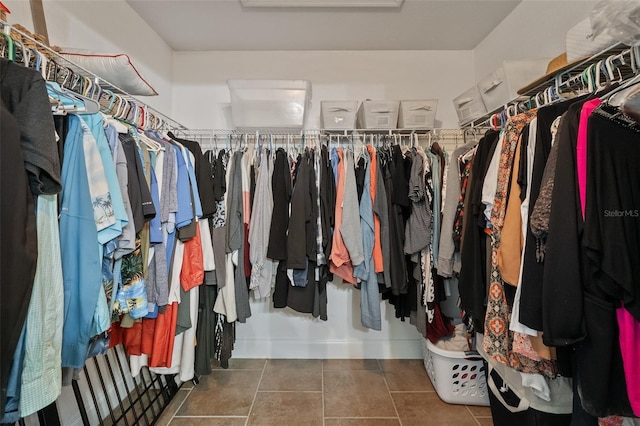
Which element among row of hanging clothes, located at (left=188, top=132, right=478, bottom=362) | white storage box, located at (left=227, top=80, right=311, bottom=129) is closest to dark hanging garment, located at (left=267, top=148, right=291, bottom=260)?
row of hanging clothes, located at (left=188, top=132, right=478, bottom=362)

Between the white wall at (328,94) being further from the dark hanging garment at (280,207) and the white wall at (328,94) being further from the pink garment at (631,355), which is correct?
the pink garment at (631,355)

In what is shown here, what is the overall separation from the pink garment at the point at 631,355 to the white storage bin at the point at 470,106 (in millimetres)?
1324

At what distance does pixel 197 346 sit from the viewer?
1.60 m

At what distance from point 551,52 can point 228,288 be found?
2.40 meters

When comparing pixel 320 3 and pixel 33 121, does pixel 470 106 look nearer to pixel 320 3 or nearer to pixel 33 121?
pixel 320 3

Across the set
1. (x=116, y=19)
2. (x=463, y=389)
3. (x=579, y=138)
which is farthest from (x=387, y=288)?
(x=116, y=19)

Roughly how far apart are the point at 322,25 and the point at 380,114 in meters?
A: 0.77

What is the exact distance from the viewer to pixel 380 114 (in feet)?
5.93

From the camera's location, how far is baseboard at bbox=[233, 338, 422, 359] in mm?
2125

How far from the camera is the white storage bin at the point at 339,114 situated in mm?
1833

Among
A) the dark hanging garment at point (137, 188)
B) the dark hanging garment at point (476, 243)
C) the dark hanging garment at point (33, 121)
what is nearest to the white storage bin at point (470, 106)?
the dark hanging garment at point (476, 243)

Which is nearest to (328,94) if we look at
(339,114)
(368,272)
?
(339,114)

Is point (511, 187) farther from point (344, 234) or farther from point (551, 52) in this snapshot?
point (551, 52)

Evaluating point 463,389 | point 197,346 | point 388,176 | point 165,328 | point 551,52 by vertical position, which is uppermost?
point 551,52
